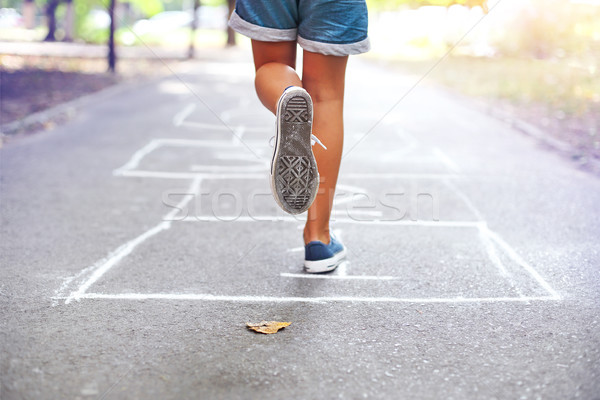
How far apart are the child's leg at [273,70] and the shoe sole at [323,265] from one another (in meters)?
0.75

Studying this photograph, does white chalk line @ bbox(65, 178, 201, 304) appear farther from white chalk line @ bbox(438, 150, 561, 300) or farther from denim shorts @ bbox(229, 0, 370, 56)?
white chalk line @ bbox(438, 150, 561, 300)

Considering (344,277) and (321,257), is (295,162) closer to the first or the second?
(321,257)

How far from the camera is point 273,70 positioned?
9.27 feet

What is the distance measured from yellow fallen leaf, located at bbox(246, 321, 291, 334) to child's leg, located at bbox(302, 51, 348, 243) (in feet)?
2.02

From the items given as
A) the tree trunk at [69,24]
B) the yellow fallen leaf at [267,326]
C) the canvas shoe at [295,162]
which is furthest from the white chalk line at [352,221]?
the tree trunk at [69,24]

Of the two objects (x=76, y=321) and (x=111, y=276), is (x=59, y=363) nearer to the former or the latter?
(x=76, y=321)

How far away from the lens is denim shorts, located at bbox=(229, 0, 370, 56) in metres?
2.72

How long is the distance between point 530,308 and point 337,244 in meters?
0.92

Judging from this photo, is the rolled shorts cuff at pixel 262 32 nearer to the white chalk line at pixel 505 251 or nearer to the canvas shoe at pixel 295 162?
the canvas shoe at pixel 295 162

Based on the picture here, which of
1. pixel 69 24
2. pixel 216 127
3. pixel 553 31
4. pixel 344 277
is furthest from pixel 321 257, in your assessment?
pixel 69 24

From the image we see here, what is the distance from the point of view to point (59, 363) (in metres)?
2.10

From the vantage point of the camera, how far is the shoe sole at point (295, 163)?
100 inches

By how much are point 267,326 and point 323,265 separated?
650 mm

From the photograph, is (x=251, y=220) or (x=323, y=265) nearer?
(x=323, y=265)
